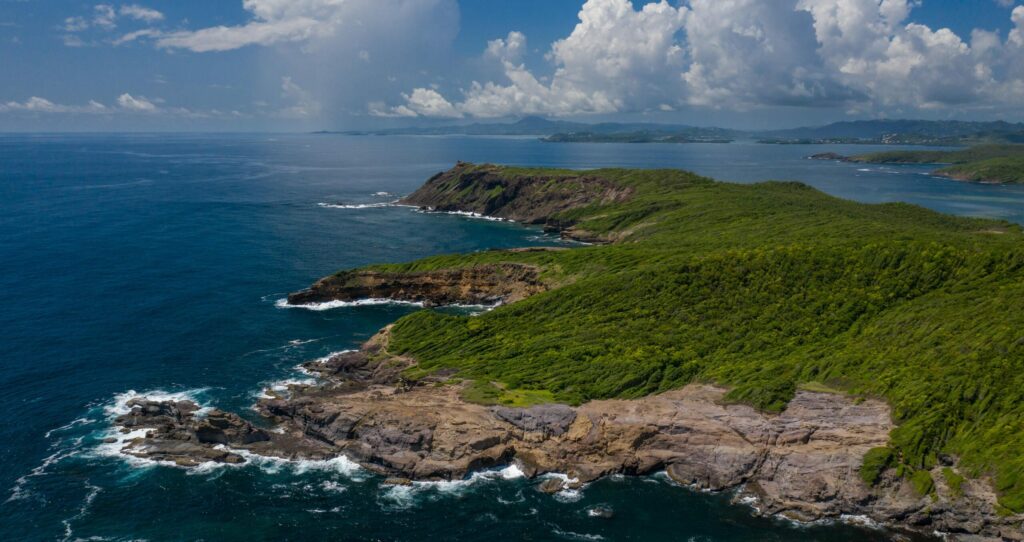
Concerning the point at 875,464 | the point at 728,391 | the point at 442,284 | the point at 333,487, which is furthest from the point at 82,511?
the point at 442,284

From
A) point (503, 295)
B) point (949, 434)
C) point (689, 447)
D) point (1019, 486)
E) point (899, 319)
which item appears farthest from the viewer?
point (503, 295)

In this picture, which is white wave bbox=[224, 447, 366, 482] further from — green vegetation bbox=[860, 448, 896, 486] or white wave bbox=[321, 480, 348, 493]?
green vegetation bbox=[860, 448, 896, 486]

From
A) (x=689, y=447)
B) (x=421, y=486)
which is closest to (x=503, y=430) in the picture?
(x=421, y=486)

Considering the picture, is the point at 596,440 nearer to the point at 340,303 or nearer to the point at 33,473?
the point at 33,473

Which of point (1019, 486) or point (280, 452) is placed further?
point (280, 452)

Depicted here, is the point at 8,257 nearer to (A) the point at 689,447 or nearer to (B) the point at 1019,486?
(A) the point at 689,447

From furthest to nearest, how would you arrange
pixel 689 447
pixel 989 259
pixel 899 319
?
pixel 989 259 < pixel 899 319 < pixel 689 447

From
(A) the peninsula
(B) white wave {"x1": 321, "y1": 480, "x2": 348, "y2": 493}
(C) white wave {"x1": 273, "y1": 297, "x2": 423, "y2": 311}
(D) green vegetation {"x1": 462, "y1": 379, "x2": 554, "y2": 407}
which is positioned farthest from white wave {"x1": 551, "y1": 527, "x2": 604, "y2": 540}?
(C) white wave {"x1": 273, "y1": 297, "x2": 423, "y2": 311}
